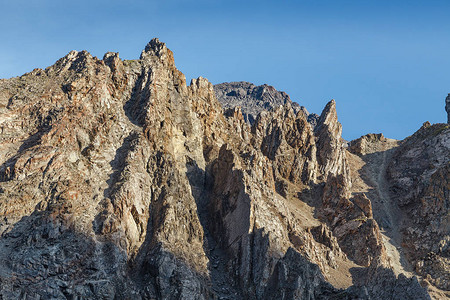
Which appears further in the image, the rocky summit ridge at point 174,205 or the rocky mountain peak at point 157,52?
the rocky mountain peak at point 157,52

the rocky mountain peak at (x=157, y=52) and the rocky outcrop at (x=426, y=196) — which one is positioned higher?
the rocky mountain peak at (x=157, y=52)

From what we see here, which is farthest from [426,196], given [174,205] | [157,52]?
[157,52]

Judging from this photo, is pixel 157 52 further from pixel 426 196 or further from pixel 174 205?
pixel 426 196

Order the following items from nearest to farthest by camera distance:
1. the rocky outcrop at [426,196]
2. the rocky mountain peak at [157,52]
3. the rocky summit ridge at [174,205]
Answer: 1. the rocky summit ridge at [174,205]
2. the rocky outcrop at [426,196]
3. the rocky mountain peak at [157,52]

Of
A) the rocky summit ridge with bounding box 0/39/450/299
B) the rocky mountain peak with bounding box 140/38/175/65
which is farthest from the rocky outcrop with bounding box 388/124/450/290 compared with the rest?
the rocky mountain peak with bounding box 140/38/175/65

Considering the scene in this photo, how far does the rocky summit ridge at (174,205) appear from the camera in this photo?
73000mm

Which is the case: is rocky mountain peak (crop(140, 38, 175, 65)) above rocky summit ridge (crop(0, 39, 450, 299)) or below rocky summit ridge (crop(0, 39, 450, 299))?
above

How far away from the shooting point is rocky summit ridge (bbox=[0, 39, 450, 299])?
73.0 m

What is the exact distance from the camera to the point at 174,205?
290 feet

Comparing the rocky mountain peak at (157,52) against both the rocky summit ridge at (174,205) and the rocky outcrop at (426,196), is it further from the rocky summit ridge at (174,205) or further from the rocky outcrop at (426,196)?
the rocky outcrop at (426,196)

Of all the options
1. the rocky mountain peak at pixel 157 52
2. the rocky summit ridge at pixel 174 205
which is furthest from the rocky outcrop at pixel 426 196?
the rocky mountain peak at pixel 157 52

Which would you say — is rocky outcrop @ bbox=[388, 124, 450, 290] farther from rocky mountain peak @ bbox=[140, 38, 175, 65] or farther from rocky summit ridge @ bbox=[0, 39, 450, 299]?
rocky mountain peak @ bbox=[140, 38, 175, 65]

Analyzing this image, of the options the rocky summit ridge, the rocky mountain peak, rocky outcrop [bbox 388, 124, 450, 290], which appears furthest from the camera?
the rocky mountain peak

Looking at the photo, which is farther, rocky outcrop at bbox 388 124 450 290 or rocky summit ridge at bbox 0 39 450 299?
rocky outcrop at bbox 388 124 450 290
